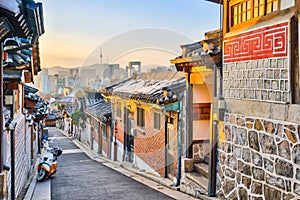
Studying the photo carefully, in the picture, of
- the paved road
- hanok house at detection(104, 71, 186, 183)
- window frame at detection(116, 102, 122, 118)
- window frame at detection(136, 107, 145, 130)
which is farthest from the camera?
window frame at detection(116, 102, 122, 118)

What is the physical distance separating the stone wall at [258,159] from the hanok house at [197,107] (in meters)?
1.13

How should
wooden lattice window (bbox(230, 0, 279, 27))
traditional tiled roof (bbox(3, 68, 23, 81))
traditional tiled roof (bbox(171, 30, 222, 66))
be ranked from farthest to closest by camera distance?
traditional tiled roof (bbox(171, 30, 222, 66)) < traditional tiled roof (bbox(3, 68, 23, 81)) < wooden lattice window (bbox(230, 0, 279, 27))

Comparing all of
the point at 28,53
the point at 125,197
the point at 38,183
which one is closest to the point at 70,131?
the point at 38,183

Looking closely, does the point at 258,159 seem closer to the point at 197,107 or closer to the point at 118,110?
the point at 197,107

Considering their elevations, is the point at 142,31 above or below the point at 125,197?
above

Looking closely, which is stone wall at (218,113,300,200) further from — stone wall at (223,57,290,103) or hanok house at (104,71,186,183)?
hanok house at (104,71,186,183)

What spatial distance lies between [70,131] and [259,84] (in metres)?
37.7

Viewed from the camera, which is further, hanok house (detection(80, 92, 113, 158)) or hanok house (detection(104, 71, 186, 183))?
hanok house (detection(80, 92, 113, 158))

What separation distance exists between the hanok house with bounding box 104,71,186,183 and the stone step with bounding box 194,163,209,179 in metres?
0.74

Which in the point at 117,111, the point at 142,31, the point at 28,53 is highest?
the point at 142,31

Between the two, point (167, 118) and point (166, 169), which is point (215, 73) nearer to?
point (167, 118)

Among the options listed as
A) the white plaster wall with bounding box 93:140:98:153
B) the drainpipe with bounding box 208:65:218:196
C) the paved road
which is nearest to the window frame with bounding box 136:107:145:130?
the paved road

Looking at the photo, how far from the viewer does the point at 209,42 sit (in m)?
7.15

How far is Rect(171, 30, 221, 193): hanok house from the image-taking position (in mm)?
7945
